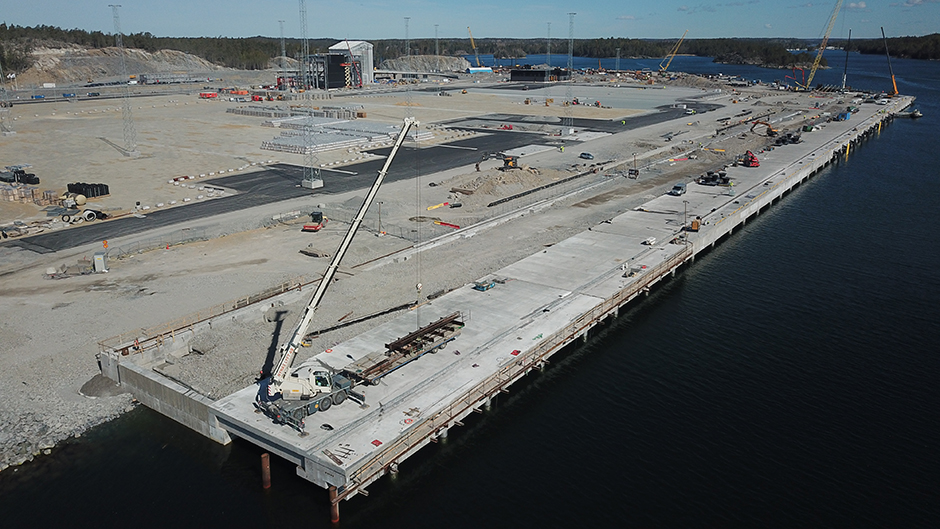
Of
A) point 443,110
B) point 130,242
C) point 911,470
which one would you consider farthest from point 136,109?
point 911,470

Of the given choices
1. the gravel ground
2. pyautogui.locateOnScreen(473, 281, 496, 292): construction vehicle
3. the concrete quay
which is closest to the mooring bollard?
the concrete quay

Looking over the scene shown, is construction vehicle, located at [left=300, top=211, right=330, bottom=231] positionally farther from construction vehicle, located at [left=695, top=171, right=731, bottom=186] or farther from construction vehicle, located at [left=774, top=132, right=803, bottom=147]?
construction vehicle, located at [left=774, top=132, right=803, bottom=147]

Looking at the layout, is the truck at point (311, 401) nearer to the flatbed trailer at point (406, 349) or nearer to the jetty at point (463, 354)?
the jetty at point (463, 354)

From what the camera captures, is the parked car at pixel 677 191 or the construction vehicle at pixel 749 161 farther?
the construction vehicle at pixel 749 161

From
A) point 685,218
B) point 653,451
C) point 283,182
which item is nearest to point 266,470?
point 653,451

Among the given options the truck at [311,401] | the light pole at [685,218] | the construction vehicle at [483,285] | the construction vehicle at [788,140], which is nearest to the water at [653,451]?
the truck at [311,401]

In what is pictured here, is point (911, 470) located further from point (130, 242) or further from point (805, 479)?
point (130, 242)

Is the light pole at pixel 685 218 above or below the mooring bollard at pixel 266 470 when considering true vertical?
above
